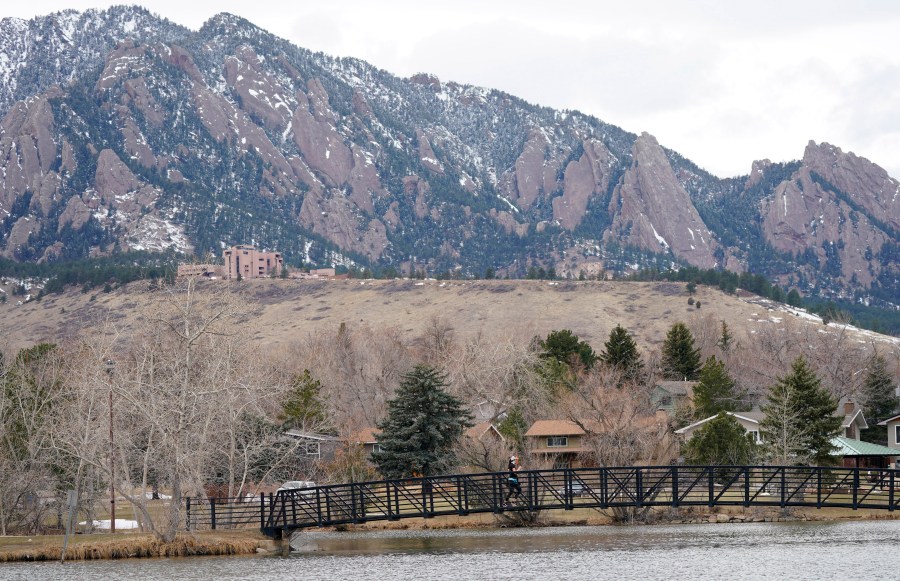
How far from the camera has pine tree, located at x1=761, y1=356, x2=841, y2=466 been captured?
8425 cm

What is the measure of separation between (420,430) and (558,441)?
21.9 meters

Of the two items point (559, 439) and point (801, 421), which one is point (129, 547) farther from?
point (559, 439)

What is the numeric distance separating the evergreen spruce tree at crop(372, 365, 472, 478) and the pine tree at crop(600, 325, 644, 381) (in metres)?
45.7

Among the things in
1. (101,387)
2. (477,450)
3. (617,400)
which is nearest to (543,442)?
(617,400)

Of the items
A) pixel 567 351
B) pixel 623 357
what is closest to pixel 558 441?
pixel 567 351

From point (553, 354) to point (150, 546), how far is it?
253 ft

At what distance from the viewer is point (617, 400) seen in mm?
98938

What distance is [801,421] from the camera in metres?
85.8

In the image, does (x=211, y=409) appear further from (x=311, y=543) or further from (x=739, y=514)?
(x=739, y=514)

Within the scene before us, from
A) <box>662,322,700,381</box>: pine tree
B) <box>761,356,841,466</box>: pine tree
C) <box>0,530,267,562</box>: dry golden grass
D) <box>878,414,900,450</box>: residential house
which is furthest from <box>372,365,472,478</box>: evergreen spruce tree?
<box>662,322,700,381</box>: pine tree

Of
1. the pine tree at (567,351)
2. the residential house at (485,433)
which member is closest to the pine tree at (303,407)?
the residential house at (485,433)

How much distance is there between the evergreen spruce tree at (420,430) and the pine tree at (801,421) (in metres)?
20.4

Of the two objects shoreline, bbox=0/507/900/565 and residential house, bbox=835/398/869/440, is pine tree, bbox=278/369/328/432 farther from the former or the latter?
residential house, bbox=835/398/869/440

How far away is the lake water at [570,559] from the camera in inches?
1980
